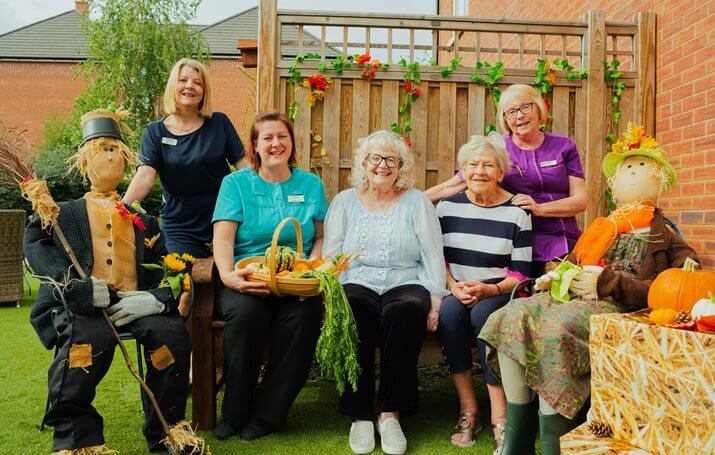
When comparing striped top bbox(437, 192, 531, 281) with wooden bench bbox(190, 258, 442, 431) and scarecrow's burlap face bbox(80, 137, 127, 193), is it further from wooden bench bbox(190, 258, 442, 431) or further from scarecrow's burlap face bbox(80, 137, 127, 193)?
scarecrow's burlap face bbox(80, 137, 127, 193)

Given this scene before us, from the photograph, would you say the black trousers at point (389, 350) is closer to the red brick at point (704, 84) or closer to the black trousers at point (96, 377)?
the black trousers at point (96, 377)

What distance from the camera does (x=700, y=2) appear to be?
364cm

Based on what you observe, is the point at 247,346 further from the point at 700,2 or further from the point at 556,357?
the point at 700,2

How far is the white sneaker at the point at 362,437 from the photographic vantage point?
269cm

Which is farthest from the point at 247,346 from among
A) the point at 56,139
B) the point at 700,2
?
the point at 56,139

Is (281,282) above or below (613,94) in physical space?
below

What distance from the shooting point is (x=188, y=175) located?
3.37m

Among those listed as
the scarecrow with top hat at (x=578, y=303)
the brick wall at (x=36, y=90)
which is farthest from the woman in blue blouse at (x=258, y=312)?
the brick wall at (x=36, y=90)

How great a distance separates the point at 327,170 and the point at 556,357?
2.23m

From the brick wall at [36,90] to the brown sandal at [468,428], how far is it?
87.0 feet

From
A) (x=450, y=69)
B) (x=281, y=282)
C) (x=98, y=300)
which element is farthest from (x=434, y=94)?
(x=98, y=300)

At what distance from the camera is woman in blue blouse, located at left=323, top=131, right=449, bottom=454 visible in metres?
2.78

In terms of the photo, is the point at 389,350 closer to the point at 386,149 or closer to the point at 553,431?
the point at 553,431

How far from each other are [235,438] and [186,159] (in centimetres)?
146
